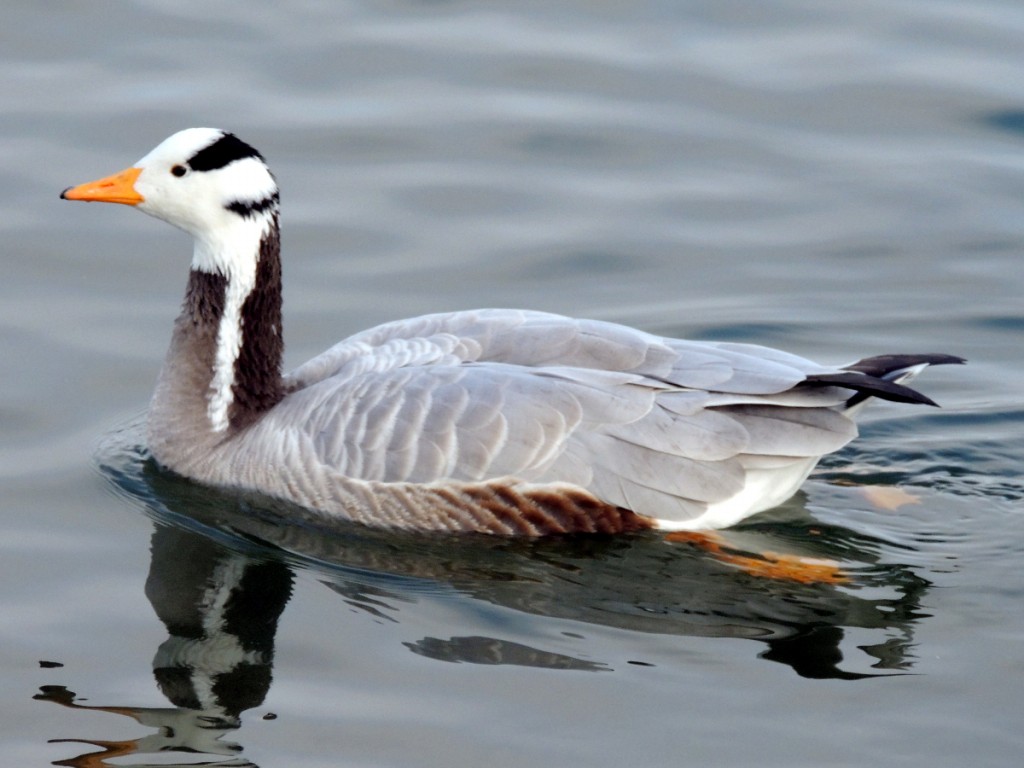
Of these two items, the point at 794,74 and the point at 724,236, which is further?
the point at 794,74

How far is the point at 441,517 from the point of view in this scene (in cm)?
895

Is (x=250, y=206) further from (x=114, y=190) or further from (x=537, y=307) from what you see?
(x=537, y=307)

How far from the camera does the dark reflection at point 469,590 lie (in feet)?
25.0

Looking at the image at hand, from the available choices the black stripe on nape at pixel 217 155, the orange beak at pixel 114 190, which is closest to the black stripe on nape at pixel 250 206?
the black stripe on nape at pixel 217 155

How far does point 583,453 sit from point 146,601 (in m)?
2.46

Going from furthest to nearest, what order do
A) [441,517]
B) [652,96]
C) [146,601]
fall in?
[652,96]
[441,517]
[146,601]

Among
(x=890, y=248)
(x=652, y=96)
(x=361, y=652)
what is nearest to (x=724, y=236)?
(x=890, y=248)

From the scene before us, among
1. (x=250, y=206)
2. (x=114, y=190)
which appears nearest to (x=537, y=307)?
(x=250, y=206)

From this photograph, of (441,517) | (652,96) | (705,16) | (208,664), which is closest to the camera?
(208,664)

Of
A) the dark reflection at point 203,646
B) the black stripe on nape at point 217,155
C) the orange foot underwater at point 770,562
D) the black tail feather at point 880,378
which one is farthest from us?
the black stripe on nape at point 217,155

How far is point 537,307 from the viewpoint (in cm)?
1177

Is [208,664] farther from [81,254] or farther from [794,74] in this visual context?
[794,74]

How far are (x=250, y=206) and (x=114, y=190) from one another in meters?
0.81

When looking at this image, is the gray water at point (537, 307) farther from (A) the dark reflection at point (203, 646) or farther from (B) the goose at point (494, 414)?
(B) the goose at point (494, 414)
